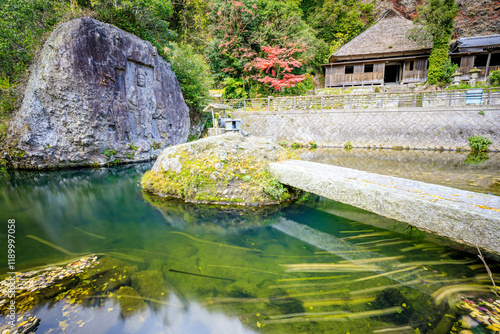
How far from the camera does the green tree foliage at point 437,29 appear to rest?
17125 mm

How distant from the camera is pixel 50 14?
12.9 meters

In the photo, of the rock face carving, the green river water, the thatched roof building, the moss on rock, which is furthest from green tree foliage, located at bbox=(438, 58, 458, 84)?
the moss on rock

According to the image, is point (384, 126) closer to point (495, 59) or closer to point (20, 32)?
point (495, 59)

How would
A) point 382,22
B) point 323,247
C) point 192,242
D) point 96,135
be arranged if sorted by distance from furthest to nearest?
1. point 382,22
2. point 96,135
3. point 192,242
4. point 323,247

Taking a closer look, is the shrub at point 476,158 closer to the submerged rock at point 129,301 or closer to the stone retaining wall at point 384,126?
the stone retaining wall at point 384,126

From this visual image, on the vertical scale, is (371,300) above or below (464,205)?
below

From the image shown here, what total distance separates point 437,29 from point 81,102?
87.4 ft

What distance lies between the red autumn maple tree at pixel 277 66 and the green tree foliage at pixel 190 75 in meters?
4.39

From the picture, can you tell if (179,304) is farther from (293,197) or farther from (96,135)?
(96,135)

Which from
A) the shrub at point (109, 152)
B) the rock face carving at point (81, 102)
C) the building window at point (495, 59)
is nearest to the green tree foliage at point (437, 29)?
the building window at point (495, 59)

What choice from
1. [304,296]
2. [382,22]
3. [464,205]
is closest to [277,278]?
[304,296]

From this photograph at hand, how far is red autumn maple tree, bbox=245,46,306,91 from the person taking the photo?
18.6 meters

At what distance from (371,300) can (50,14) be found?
19820 millimetres

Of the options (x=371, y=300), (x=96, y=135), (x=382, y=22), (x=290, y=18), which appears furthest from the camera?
(x=382, y=22)
